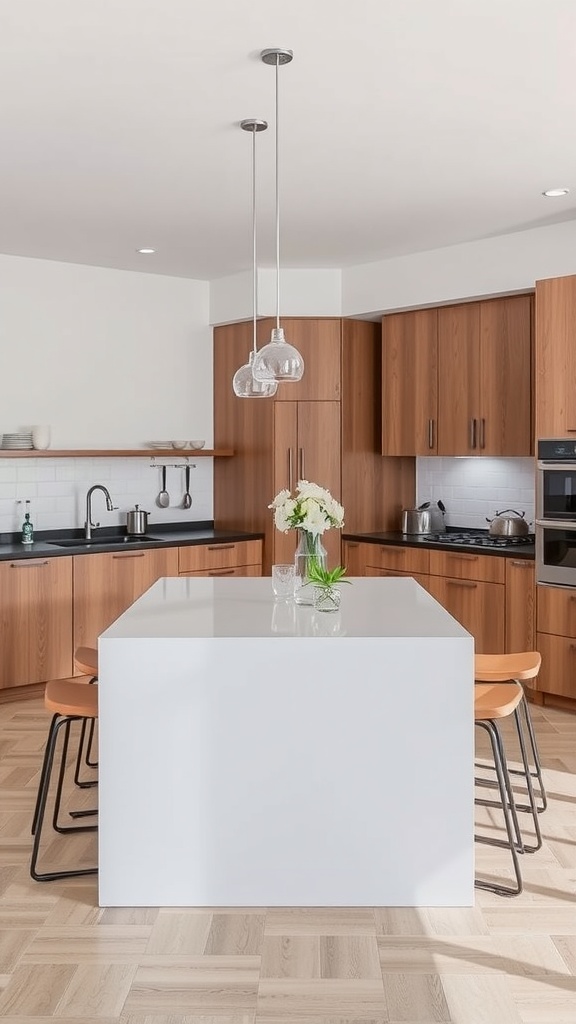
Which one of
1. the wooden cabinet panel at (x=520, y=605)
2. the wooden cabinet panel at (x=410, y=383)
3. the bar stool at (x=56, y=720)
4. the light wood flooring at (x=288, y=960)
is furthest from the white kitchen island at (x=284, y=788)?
the wooden cabinet panel at (x=410, y=383)

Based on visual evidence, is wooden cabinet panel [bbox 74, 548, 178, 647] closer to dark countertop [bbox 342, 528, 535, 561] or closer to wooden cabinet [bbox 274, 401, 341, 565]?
wooden cabinet [bbox 274, 401, 341, 565]

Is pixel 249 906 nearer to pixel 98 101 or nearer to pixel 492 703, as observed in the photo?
pixel 492 703

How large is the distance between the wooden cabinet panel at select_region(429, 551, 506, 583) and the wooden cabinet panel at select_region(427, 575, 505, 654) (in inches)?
1.5

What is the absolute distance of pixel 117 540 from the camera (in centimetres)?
643

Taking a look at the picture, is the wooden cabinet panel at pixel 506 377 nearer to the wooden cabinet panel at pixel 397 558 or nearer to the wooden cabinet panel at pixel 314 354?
the wooden cabinet panel at pixel 397 558

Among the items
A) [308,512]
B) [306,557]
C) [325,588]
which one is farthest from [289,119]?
[325,588]

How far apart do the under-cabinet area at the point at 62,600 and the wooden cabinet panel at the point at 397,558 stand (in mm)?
1188

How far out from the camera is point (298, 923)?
2.98m

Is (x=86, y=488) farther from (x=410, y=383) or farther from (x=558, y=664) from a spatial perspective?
(x=558, y=664)

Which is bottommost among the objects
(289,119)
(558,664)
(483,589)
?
(558,664)

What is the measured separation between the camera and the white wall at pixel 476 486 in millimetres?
6266

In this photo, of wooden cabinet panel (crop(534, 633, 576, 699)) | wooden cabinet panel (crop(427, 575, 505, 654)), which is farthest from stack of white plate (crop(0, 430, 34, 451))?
wooden cabinet panel (crop(534, 633, 576, 699))

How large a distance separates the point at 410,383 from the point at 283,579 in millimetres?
3052

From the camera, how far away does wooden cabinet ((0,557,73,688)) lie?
5.46 m
